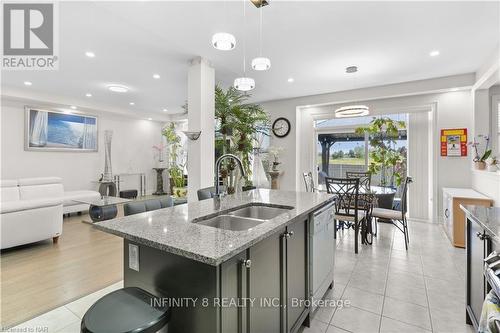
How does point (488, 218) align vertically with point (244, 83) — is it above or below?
below

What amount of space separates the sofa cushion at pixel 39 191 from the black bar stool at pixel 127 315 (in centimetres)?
490

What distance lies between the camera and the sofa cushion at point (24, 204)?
318cm

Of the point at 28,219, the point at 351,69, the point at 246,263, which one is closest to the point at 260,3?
the point at 246,263

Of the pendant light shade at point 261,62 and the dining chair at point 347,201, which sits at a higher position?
the pendant light shade at point 261,62

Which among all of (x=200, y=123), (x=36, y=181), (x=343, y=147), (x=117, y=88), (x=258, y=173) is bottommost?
(x=36, y=181)

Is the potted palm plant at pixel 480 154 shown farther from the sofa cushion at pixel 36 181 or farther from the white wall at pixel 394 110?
the sofa cushion at pixel 36 181

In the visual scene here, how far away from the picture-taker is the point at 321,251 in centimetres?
209

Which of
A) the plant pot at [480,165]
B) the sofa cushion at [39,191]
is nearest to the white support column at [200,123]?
the sofa cushion at [39,191]

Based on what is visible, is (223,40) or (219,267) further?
(223,40)

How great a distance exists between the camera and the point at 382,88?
201 inches

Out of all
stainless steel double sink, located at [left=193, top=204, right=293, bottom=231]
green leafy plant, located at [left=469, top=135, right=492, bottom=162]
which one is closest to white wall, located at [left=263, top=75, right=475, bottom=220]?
green leafy plant, located at [left=469, top=135, right=492, bottom=162]

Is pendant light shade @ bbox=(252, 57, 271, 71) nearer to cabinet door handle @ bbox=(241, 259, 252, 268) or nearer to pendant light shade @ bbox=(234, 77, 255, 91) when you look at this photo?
pendant light shade @ bbox=(234, 77, 255, 91)

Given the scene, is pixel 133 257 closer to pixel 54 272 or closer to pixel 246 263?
pixel 246 263

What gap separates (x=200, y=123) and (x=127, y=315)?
9.63 ft
